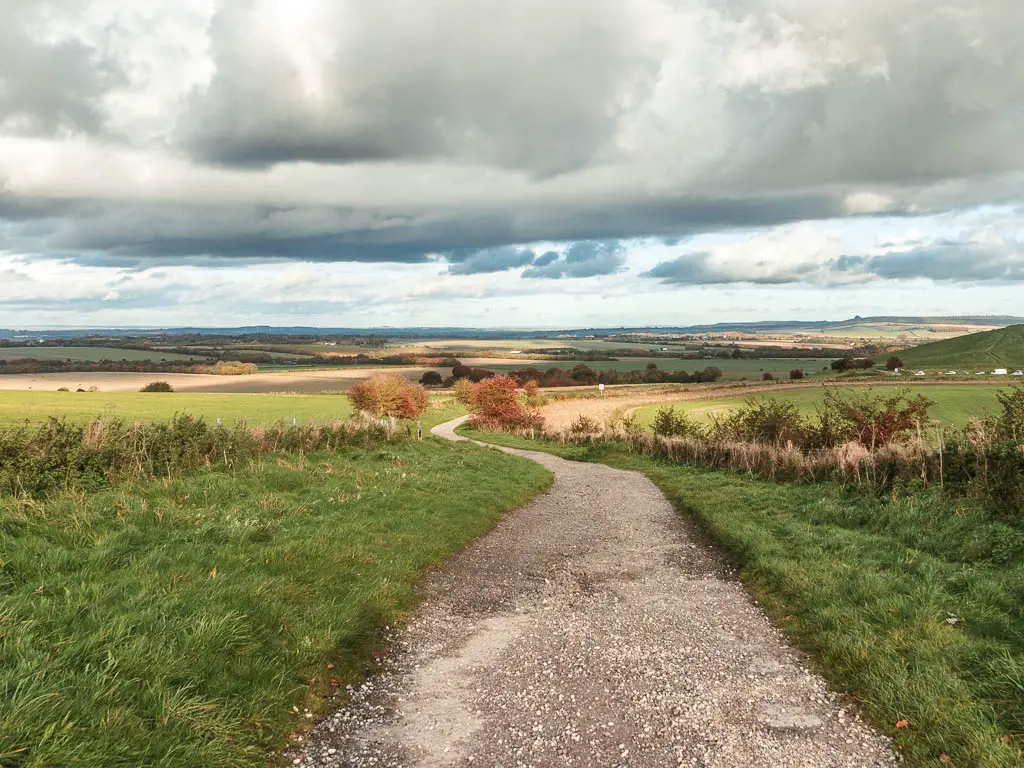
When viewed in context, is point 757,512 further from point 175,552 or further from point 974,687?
point 175,552

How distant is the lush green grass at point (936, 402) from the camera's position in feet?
170

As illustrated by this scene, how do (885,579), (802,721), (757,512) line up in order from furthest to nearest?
1. (757,512)
2. (885,579)
3. (802,721)

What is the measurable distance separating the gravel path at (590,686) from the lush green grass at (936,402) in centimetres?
3948

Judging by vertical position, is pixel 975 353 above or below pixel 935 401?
below

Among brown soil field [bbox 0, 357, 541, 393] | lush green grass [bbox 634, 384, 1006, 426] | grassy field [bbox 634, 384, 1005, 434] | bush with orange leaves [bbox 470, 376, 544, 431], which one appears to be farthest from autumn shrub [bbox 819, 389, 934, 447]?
brown soil field [bbox 0, 357, 541, 393]

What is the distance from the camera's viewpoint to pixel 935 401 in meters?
45.9

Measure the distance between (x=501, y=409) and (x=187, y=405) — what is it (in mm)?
40602

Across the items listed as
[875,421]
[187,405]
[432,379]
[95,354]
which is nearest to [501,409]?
[875,421]

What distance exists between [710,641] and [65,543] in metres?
8.08

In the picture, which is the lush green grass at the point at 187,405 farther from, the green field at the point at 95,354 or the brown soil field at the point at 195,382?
the green field at the point at 95,354

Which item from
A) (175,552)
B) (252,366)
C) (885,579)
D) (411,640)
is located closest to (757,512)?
(885,579)

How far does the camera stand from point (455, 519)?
13.5 metres

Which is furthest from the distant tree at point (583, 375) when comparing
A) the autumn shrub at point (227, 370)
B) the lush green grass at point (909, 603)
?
the lush green grass at point (909, 603)

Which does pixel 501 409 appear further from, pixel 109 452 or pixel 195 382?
pixel 195 382
